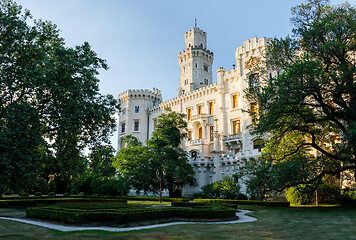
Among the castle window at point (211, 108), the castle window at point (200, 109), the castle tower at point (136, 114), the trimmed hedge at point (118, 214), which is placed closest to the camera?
the trimmed hedge at point (118, 214)

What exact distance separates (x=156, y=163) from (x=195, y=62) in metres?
31.8

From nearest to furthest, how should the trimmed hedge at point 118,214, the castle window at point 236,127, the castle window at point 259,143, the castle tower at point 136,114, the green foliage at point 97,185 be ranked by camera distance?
the trimmed hedge at point 118,214, the castle window at point 259,143, the castle window at point 236,127, the green foliage at point 97,185, the castle tower at point 136,114

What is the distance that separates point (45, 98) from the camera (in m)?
19.5

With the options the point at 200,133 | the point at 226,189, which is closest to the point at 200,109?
the point at 200,133

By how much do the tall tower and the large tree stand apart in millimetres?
38718

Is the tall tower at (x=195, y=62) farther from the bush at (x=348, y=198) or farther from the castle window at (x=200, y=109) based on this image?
the bush at (x=348, y=198)

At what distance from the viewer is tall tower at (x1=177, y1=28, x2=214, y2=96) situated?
6031cm

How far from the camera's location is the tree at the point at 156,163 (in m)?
35.4

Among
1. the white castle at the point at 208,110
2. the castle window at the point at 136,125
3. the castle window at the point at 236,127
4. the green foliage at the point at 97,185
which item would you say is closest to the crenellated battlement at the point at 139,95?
the white castle at the point at 208,110

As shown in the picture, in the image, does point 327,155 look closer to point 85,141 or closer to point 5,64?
point 85,141

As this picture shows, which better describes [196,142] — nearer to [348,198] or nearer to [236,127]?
[236,127]

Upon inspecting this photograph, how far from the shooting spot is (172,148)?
3894cm

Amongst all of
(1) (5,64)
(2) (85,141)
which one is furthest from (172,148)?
(1) (5,64)

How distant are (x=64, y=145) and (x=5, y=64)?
6.78 m
